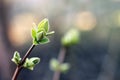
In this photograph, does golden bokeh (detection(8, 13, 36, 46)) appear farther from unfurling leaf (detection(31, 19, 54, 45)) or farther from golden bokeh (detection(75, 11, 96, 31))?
unfurling leaf (detection(31, 19, 54, 45))

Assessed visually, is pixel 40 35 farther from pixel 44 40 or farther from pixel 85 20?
pixel 85 20

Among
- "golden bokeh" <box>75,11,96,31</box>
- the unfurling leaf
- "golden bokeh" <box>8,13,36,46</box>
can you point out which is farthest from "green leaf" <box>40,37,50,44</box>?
"golden bokeh" <box>8,13,36,46</box>

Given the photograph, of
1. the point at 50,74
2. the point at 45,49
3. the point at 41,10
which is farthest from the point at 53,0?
the point at 50,74

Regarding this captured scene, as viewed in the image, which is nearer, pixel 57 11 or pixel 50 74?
pixel 50 74

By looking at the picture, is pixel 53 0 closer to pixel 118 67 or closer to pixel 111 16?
pixel 111 16

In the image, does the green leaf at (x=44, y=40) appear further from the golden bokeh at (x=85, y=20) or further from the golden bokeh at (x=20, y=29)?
the golden bokeh at (x=20, y=29)

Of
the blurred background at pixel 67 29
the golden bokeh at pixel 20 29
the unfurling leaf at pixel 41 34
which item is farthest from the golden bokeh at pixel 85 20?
the unfurling leaf at pixel 41 34

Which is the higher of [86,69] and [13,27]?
[13,27]

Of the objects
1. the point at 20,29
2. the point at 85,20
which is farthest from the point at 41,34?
the point at 20,29
